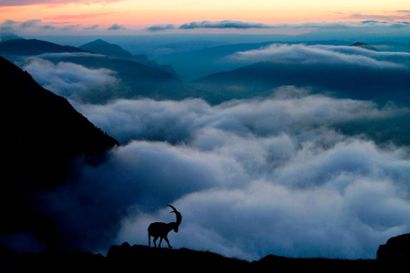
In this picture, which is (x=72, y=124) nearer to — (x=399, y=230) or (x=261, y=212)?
(x=261, y=212)

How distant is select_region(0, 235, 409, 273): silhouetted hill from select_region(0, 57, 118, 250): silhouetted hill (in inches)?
3564

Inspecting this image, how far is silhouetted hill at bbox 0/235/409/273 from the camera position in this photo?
26203mm

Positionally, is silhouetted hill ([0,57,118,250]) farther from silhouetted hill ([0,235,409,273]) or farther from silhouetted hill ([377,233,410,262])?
silhouetted hill ([377,233,410,262])

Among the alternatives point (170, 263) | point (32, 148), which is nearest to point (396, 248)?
point (170, 263)

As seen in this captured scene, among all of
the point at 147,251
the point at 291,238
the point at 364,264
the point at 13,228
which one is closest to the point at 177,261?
the point at 147,251

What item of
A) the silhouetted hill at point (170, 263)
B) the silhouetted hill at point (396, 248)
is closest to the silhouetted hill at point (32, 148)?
the silhouetted hill at point (170, 263)

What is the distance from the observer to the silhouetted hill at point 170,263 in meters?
26.2

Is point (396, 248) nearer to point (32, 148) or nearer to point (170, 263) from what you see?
point (170, 263)

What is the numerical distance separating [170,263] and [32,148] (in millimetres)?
117127

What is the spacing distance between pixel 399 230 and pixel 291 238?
40.8 meters

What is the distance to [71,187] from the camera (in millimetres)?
156375

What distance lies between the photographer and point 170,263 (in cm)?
2681

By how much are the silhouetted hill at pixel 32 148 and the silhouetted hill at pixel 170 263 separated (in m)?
90.5

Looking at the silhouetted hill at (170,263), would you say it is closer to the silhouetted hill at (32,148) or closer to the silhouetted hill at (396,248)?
the silhouetted hill at (396,248)
